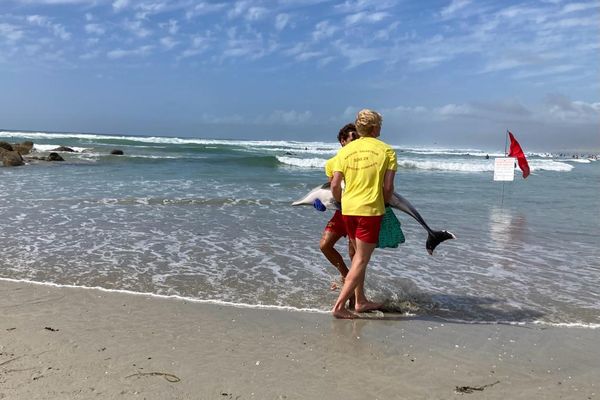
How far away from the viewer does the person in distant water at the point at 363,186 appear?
4121mm

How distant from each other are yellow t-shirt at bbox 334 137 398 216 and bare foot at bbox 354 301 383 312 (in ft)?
3.05


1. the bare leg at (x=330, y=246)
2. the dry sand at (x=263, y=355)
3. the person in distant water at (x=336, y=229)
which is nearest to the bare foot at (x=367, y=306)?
the dry sand at (x=263, y=355)

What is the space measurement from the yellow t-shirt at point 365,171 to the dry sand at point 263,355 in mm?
995

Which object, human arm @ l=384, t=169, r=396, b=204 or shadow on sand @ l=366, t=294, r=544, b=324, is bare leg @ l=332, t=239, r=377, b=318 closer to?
shadow on sand @ l=366, t=294, r=544, b=324

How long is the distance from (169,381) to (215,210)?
8366 mm

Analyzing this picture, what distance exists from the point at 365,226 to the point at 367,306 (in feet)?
2.80

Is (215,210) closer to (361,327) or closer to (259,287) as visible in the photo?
(259,287)

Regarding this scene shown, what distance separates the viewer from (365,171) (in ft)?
13.6

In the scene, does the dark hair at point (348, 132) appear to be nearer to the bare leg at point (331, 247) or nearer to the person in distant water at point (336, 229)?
the person in distant water at point (336, 229)

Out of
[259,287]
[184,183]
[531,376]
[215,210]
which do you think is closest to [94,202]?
[215,210]

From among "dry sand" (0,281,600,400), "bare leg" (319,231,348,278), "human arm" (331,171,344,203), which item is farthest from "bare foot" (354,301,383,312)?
"human arm" (331,171,344,203)

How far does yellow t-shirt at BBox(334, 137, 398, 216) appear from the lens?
411 cm

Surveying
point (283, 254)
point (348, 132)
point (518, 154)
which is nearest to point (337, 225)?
point (348, 132)

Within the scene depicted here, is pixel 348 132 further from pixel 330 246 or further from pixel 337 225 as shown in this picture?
pixel 330 246
